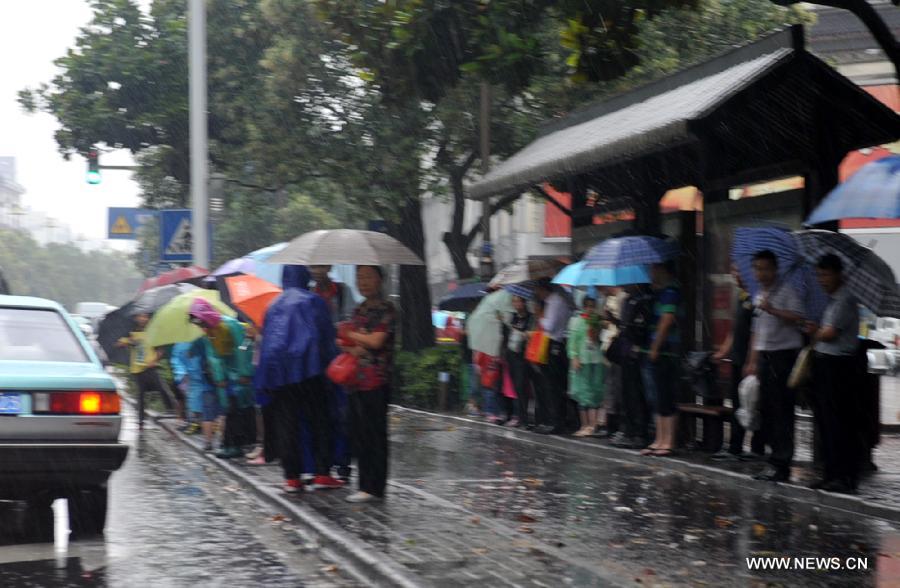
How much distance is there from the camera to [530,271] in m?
17.0

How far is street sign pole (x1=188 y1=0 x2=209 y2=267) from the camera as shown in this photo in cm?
2284

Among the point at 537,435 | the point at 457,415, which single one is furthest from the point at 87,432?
the point at 457,415

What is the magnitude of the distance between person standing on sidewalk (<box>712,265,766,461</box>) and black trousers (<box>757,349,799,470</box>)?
1.00m

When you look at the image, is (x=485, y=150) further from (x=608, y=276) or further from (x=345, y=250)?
(x=345, y=250)

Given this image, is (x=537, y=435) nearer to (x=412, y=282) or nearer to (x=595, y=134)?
(x=595, y=134)

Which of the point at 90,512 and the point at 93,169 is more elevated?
the point at 93,169

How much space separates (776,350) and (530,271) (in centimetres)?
568

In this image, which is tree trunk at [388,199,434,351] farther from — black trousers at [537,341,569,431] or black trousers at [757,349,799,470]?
black trousers at [757,349,799,470]

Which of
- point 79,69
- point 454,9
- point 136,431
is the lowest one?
point 136,431

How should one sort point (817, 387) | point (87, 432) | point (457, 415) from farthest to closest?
1. point (457, 415)
2. point (817, 387)
3. point (87, 432)

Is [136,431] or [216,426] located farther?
[136,431]

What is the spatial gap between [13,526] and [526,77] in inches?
291

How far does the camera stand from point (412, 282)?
2661cm

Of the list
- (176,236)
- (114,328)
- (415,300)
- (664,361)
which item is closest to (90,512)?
(664,361)
